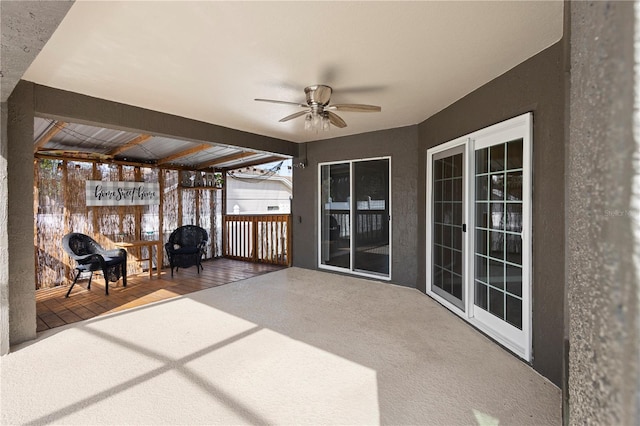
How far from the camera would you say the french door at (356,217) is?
16.9ft

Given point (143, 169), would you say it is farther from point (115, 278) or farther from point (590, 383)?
point (590, 383)

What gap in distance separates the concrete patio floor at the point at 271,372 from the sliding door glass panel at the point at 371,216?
1.59m

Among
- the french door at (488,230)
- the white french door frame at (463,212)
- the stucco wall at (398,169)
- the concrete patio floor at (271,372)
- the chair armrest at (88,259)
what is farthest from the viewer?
the stucco wall at (398,169)

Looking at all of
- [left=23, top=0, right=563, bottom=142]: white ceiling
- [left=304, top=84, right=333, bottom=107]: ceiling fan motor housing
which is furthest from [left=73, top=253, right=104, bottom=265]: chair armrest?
[left=304, top=84, right=333, bottom=107]: ceiling fan motor housing

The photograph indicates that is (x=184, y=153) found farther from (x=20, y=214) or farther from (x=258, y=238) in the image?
(x=20, y=214)

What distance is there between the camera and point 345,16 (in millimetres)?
1998

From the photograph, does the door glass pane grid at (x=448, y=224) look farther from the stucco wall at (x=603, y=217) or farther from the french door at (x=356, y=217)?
the stucco wall at (x=603, y=217)

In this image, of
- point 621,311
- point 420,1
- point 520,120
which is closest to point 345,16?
point 420,1

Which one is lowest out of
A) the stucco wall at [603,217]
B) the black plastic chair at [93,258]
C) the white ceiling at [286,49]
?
the black plastic chair at [93,258]

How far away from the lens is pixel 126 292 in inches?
187

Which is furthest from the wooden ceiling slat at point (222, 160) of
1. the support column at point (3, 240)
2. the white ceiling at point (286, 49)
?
the support column at point (3, 240)

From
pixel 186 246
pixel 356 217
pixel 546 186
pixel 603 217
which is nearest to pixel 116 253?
pixel 186 246

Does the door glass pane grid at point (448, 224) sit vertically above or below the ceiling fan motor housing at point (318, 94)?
below

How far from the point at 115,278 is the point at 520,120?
19.4 feet
